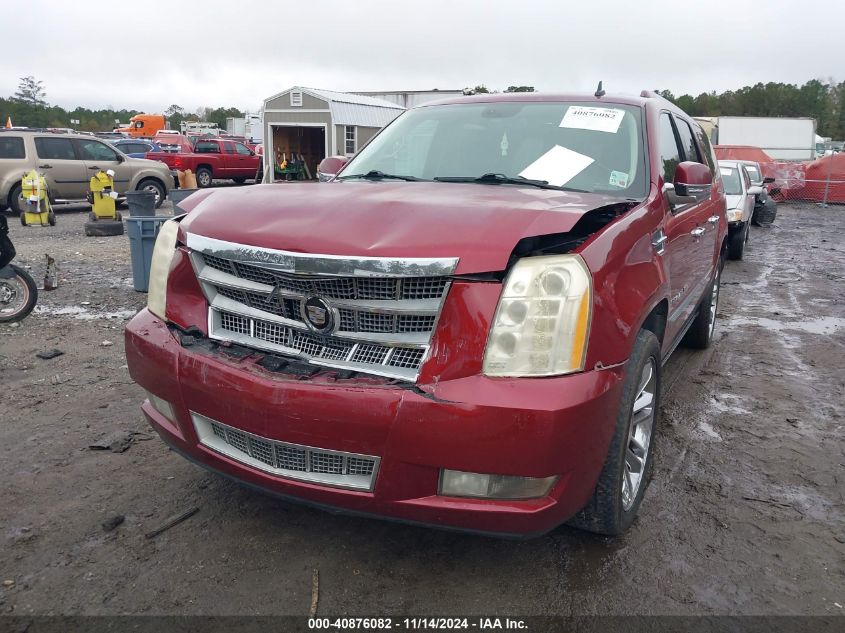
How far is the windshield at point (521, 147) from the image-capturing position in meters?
3.32

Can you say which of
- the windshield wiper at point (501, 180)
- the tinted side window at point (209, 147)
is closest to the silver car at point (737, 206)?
the windshield wiper at point (501, 180)

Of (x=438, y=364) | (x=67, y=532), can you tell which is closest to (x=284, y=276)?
(x=438, y=364)

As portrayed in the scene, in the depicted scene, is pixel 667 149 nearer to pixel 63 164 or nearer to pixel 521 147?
pixel 521 147

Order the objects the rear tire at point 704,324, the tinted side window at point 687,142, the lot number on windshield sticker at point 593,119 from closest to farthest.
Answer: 1. the lot number on windshield sticker at point 593,119
2. the tinted side window at point 687,142
3. the rear tire at point 704,324

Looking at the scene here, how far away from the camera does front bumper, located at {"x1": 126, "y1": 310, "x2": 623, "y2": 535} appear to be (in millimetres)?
2100

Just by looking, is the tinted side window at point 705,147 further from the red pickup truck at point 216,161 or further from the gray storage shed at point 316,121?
the red pickup truck at point 216,161

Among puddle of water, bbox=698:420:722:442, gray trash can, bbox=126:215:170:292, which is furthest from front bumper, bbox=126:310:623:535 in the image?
gray trash can, bbox=126:215:170:292

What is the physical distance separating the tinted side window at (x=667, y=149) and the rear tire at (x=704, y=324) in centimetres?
172

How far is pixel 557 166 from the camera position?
11.0ft

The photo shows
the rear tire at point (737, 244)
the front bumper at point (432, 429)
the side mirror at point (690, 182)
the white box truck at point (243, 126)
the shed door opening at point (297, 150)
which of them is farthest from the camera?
the white box truck at point (243, 126)

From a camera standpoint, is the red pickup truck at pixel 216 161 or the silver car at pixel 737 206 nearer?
the silver car at pixel 737 206

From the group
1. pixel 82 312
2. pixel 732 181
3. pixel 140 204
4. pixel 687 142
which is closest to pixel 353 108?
pixel 732 181

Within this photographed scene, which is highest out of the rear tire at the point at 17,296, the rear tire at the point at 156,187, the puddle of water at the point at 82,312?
the rear tire at the point at 156,187

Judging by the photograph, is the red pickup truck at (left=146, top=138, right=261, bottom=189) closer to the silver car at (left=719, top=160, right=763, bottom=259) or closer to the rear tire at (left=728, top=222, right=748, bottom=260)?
the silver car at (left=719, top=160, right=763, bottom=259)
